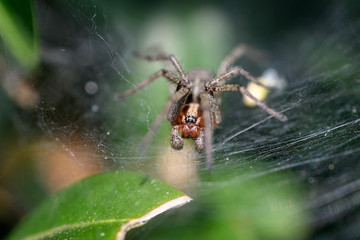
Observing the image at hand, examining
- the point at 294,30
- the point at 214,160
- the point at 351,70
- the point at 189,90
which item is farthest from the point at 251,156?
the point at 294,30

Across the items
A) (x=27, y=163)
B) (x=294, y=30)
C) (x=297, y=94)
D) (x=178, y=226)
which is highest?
(x=294, y=30)

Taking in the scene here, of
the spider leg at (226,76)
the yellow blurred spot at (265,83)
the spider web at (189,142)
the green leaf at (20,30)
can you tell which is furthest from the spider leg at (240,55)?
the green leaf at (20,30)

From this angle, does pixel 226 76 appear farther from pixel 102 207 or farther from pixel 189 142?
pixel 102 207

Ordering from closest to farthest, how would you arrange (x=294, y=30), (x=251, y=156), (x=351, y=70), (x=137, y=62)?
(x=251, y=156) → (x=351, y=70) → (x=137, y=62) → (x=294, y=30)

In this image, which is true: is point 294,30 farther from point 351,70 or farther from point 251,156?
point 251,156

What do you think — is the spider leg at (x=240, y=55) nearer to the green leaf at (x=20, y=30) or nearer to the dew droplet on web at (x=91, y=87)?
the dew droplet on web at (x=91, y=87)

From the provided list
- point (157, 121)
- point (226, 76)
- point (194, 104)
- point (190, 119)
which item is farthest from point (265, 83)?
point (157, 121)
